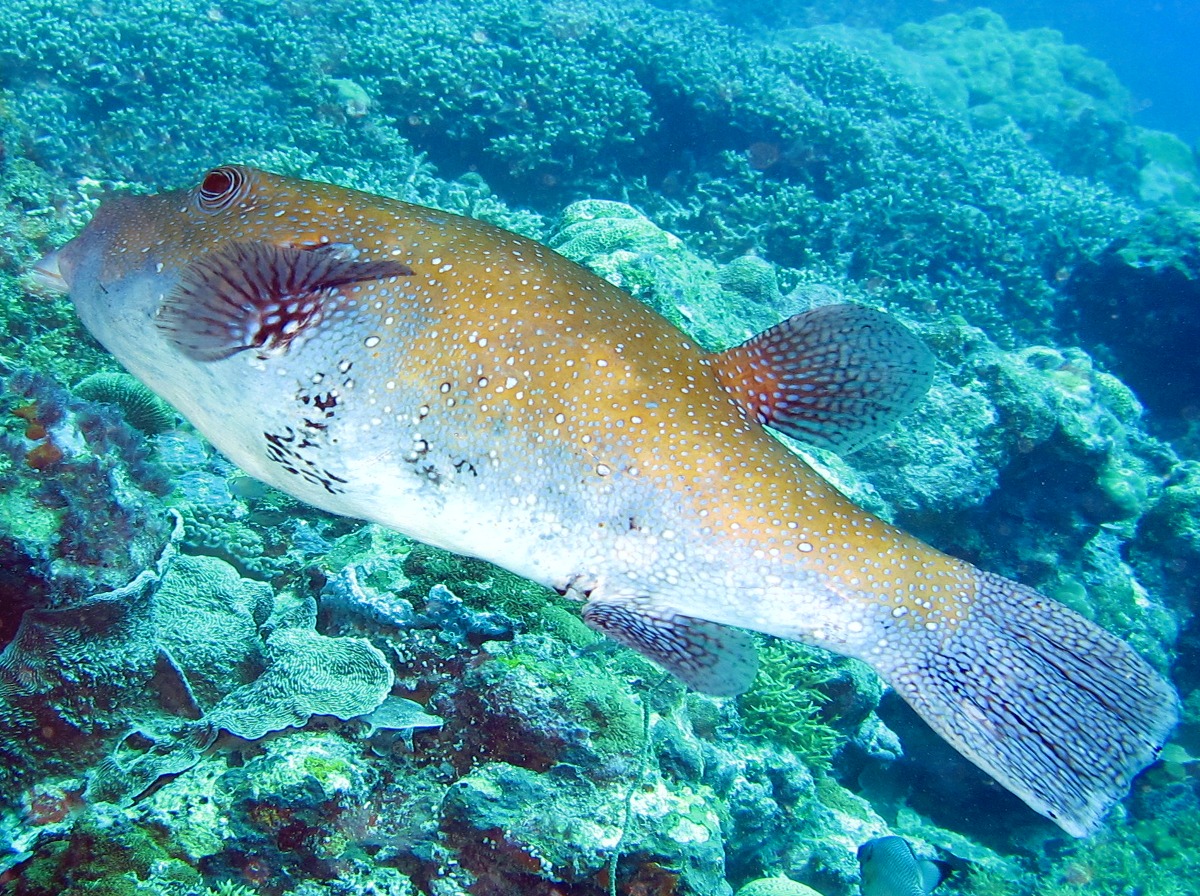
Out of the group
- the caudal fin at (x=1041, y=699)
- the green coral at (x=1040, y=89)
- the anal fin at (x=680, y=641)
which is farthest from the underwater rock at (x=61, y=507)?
the green coral at (x=1040, y=89)

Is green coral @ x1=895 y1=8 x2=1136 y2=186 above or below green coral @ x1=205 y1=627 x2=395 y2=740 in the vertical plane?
above

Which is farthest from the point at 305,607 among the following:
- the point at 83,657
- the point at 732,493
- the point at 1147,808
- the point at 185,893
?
the point at 1147,808

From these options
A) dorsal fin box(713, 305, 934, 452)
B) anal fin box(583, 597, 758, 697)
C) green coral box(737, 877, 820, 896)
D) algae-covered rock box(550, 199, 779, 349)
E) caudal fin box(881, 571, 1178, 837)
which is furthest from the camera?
algae-covered rock box(550, 199, 779, 349)

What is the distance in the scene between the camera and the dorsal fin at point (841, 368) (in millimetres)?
2613

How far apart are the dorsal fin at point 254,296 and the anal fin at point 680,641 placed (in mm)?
1447

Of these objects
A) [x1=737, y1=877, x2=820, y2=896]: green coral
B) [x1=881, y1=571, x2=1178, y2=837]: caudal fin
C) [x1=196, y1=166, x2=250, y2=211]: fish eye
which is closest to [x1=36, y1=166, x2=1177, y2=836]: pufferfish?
[x1=881, y1=571, x2=1178, y2=837]: caudal fin

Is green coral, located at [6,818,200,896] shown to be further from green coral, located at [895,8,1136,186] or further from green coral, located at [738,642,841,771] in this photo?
green coral, located at [895,8,1136,186]

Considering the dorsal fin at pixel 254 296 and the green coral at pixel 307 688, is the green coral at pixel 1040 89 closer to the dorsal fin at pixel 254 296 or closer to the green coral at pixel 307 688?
the dorsal fin at pixel 254 296

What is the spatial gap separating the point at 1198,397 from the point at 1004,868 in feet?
34.3

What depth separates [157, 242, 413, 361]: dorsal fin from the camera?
2.34 m

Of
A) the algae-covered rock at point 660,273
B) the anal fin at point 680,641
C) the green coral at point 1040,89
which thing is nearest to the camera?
the anal fin at point 680,641

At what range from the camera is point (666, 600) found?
2281mm

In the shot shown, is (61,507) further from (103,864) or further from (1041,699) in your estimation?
(1041,699)

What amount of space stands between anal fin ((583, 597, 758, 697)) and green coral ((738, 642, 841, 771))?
3.37m
